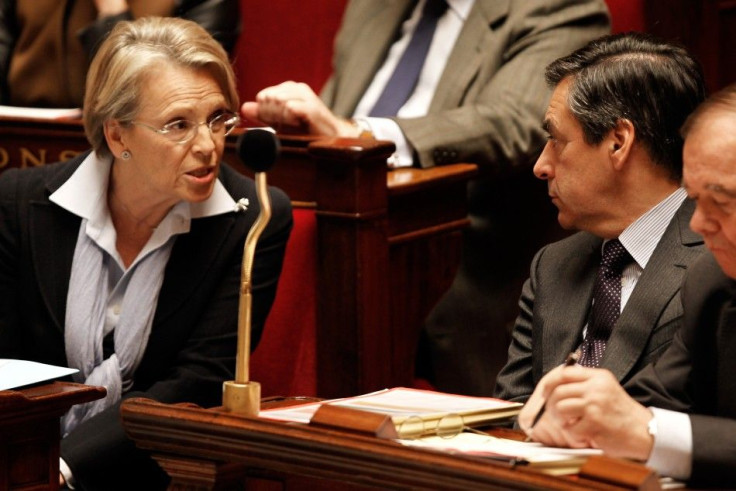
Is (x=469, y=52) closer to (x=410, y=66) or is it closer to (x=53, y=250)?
(x=410, y=66)

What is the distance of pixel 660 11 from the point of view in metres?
3.38

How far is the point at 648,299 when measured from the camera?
189 centimetres

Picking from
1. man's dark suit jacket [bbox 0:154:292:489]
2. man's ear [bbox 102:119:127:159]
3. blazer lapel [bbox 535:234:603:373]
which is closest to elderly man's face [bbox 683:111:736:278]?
blazer lapel [bbox 535:234:603:373]

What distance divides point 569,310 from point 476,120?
1.18 meters

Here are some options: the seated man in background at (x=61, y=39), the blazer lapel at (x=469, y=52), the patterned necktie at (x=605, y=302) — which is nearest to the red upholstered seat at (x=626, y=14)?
the blazer lapel at (x=469, y=52)

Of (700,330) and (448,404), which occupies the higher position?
(700,330)

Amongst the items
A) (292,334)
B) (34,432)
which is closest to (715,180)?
(34,432)

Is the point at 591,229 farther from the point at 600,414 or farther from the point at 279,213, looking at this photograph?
the point at 279,213

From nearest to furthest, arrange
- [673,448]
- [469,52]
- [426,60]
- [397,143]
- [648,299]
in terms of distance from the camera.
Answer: [673,448]
[648,299]
[397,143]
[469,52]
[426,60]

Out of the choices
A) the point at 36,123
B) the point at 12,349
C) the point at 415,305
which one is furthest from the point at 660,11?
the point at 12,349

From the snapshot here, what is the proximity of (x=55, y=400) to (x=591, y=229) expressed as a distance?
842 mm

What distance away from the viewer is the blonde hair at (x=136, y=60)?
99.7 inches

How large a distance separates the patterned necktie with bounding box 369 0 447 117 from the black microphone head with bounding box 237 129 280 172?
1758 mm

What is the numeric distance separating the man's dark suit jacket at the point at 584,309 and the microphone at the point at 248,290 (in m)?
0.52
